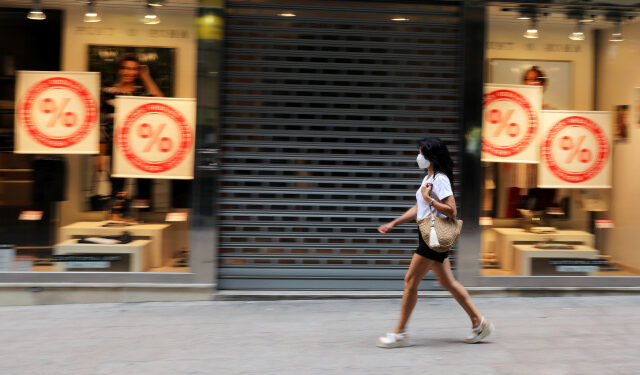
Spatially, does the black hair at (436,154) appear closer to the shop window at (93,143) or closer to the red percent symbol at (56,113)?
the shop window at (93,143)

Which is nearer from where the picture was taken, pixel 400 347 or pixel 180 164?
pixel 400 347

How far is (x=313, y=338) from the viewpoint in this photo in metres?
5.94

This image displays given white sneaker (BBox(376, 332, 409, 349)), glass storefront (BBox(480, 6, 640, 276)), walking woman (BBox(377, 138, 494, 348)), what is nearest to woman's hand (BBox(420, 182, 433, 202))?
walking woman (BBox(377, 138, 494, 348))

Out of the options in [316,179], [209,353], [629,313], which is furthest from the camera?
[316,179]

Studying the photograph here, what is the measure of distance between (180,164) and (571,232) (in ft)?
14.6

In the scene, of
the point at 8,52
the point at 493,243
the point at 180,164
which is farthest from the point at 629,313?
the point at 8,52

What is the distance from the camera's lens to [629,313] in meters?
6.92

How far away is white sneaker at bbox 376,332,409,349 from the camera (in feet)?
18.4

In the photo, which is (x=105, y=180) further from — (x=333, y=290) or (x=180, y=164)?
(x=333, y=290)

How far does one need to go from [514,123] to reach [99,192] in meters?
4.63

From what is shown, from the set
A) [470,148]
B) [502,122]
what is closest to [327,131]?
[470,148]

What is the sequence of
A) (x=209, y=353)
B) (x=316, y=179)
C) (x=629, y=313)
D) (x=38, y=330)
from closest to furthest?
1. (x=209, y=353)
2. (x=38, y=330)
3. (x=629, y=313)
4. (x=316, y=179)

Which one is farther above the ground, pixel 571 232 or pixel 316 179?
pixel 316 179

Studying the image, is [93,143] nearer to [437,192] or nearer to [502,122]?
[437,192]
